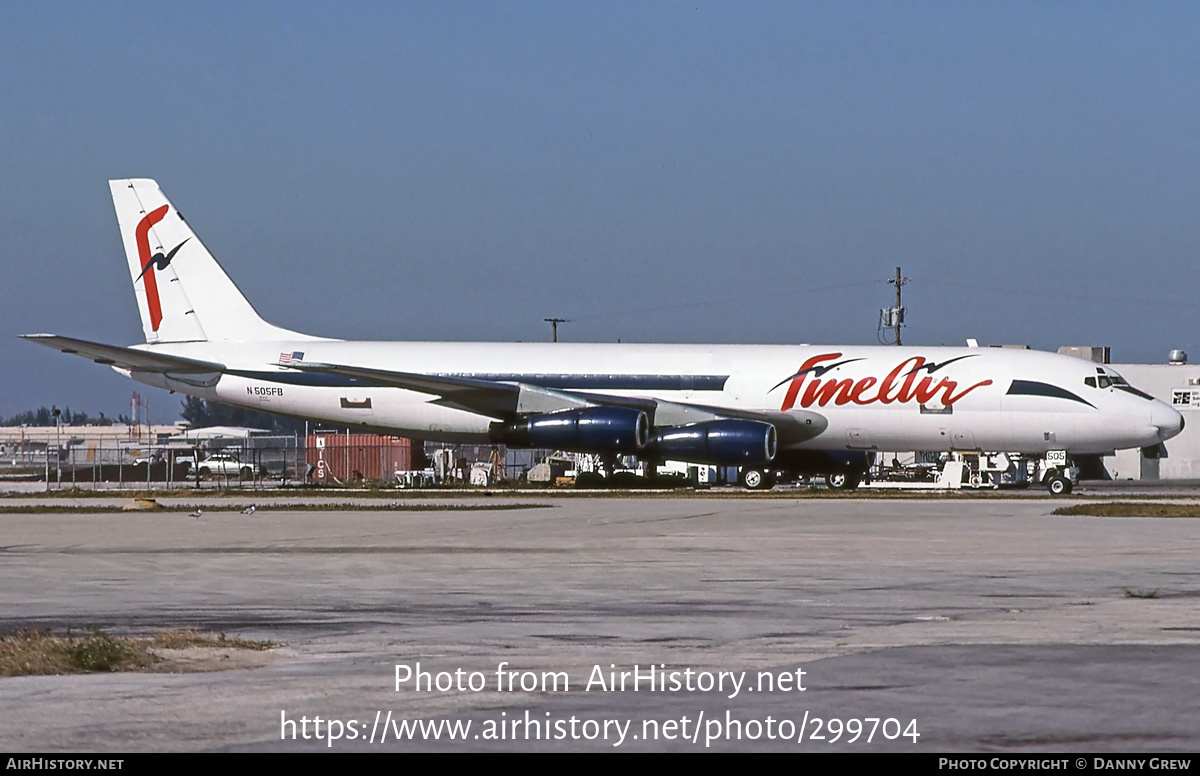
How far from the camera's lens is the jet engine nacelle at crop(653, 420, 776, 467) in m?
38.9

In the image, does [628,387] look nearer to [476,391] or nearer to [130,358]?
[476,391]

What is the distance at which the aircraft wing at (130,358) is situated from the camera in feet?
133

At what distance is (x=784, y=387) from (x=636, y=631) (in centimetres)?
3124

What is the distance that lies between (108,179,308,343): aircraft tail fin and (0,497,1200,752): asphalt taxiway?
22606 millimetres

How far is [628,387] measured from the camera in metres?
43.1

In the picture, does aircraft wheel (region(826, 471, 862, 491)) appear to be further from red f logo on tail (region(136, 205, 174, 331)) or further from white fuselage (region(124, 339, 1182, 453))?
red f logo on tail (region(136, 205, 174, 331))

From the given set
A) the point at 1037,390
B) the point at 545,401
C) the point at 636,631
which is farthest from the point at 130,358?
the point at 636,631

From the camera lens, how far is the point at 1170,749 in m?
6.63

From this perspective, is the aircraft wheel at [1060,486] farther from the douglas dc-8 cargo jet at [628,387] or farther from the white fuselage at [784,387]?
the white fuselage at [784,387]

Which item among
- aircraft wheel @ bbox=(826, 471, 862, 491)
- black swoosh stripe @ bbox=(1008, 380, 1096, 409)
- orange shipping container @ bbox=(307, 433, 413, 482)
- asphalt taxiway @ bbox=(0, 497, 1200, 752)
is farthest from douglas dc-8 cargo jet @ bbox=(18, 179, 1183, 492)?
orange shipping container @ bbox=(307, 433, 413, 482)

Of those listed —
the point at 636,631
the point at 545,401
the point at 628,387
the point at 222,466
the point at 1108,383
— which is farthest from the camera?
the point at 222,466

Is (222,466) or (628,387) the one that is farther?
(222,466)

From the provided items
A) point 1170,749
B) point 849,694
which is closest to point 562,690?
point 849,694

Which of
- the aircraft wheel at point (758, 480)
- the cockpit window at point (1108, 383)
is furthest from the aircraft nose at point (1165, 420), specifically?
the aircraft wheel at point (758, 480)
